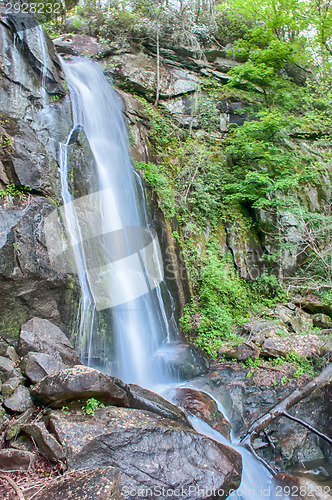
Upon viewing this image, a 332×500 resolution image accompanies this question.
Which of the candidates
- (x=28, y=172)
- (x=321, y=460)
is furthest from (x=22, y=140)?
(x=321, y=460)

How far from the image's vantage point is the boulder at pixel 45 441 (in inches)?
115

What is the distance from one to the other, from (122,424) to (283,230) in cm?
861

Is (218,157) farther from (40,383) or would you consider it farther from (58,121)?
(40,383)

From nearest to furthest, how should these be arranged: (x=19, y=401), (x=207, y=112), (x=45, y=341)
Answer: (x=19, y=401), (x=45, y=341), (x=207, y=112)

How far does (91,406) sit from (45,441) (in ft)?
2.40

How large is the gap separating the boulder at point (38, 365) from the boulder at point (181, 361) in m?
2.79

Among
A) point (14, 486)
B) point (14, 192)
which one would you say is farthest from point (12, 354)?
point (14, 192)

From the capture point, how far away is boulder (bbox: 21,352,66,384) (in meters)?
3.88

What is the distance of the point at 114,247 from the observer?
726 cm

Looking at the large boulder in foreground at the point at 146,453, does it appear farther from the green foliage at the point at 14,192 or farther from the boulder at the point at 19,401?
the green foliage at the point at 14,192

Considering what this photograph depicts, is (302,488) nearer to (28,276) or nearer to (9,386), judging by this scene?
(9,386)

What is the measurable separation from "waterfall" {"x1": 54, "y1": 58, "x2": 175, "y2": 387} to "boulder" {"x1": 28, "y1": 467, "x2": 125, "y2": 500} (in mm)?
2935

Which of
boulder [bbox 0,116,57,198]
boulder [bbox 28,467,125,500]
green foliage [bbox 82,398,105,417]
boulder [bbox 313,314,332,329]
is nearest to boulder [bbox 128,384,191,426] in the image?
green foliage [bbox 82,398,105,417]

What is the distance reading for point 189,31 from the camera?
1364 centimetres
